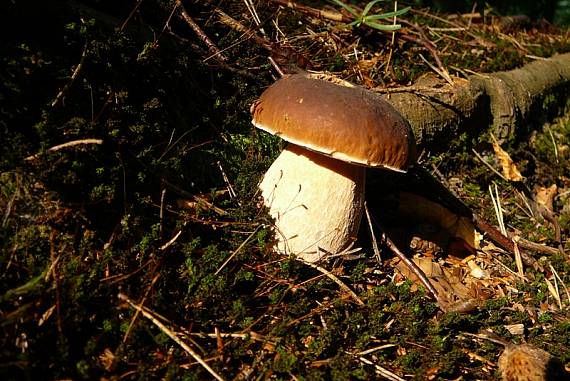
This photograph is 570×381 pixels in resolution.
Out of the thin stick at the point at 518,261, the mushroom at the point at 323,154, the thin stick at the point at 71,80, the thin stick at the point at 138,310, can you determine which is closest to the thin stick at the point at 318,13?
the mushroom at the point at 323,154

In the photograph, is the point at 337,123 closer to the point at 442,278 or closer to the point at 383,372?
the point at 383,372

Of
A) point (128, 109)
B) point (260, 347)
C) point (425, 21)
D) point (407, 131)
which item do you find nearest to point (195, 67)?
point (128, 109)

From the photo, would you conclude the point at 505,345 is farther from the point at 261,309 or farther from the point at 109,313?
the point at 109,313

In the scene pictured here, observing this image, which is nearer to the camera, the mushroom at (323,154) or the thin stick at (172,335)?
the thin stick at (172,335)

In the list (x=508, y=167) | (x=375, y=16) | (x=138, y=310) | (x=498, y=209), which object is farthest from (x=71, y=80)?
(x=508, y=167)

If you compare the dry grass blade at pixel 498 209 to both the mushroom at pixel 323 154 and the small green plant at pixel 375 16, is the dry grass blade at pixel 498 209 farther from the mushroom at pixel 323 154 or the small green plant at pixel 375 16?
the small green plant at pixel 375 16

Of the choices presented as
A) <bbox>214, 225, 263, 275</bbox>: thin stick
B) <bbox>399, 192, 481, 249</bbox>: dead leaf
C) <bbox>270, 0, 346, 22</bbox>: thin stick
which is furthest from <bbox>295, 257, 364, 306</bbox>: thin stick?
<bbox>270, 0, 346, 22</bbox>: thin stick

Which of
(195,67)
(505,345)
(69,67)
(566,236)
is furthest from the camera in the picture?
(566,236)
